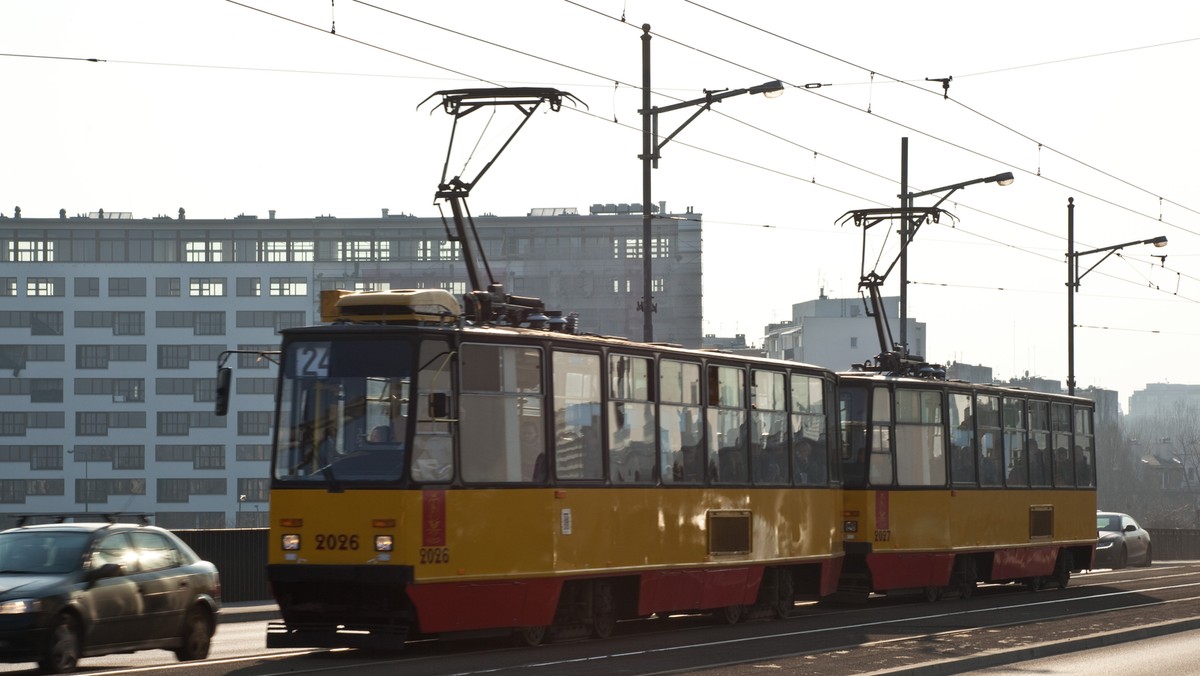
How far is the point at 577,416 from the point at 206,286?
11701 cm

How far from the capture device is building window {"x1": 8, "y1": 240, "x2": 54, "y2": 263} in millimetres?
131750

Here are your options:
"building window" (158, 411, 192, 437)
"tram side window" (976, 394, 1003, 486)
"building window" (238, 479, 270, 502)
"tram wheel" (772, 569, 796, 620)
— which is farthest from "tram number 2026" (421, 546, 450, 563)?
"building window" (158, 411, 192, 437)

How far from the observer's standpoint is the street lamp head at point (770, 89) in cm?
2686

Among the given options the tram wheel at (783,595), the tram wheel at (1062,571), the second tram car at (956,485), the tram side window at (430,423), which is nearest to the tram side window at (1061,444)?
the second tram car at (956,485)

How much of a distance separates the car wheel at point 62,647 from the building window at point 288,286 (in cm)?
11883

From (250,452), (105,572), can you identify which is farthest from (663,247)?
(105,572)

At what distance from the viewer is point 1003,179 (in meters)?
36.8

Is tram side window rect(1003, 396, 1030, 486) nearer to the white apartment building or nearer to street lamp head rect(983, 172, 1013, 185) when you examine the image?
street lamp head rect(983, 172, 1013, 185)

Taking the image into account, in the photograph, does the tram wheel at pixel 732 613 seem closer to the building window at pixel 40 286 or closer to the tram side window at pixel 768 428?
the tram side window at pixel 768 428

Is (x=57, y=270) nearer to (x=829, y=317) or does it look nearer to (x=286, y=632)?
Answer: (x=829, y=317)

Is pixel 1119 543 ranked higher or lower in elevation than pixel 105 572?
lower

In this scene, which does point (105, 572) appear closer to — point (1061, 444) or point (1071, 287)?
point (1061, 444)

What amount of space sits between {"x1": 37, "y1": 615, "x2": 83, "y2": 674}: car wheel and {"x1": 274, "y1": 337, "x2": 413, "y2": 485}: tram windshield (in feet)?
7.66

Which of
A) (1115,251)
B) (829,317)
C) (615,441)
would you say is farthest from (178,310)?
(615,441)
